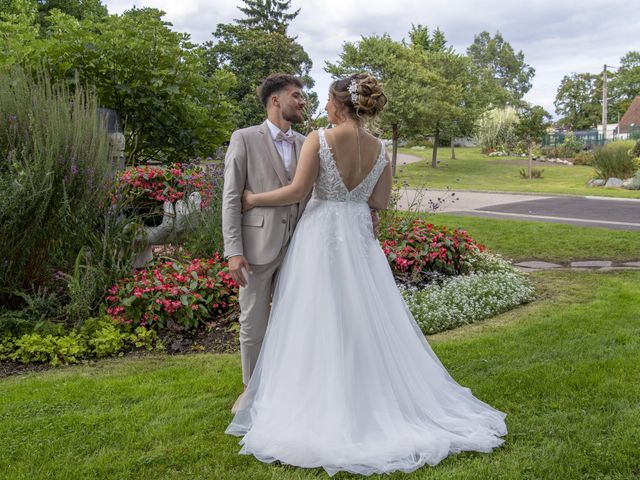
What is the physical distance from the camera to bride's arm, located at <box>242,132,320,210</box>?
3.41 metres

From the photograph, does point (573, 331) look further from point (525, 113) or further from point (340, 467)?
point (525, 113)

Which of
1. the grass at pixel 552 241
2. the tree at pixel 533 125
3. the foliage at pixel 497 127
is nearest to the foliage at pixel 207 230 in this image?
the grass at pixel 552 241

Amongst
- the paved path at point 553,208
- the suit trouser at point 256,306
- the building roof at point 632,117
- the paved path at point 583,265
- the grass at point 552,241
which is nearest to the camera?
the suit trouser at point 256,306

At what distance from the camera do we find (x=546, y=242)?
34.8ft

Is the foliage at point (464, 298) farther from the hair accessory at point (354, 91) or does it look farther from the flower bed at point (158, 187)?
the hair accessory at point (354, 91)

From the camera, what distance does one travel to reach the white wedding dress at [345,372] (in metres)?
3.20

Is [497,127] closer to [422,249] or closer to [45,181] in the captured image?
[422,249]

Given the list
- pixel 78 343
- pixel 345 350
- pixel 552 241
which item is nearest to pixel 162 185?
pixel 78 343

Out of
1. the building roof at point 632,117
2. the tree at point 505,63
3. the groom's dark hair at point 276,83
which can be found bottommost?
the groom's dark hair at point 276,83

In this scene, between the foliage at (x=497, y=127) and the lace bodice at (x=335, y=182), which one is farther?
the foliage at (x=497, y=127)

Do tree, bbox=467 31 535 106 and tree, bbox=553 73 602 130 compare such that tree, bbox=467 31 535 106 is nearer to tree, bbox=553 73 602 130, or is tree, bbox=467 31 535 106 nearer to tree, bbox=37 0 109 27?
tree, bbox=553 73 602 130

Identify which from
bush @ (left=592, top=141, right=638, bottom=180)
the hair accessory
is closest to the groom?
the hair accessory

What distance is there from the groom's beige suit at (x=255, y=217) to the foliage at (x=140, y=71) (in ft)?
16.2

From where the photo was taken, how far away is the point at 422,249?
24.7 feet
